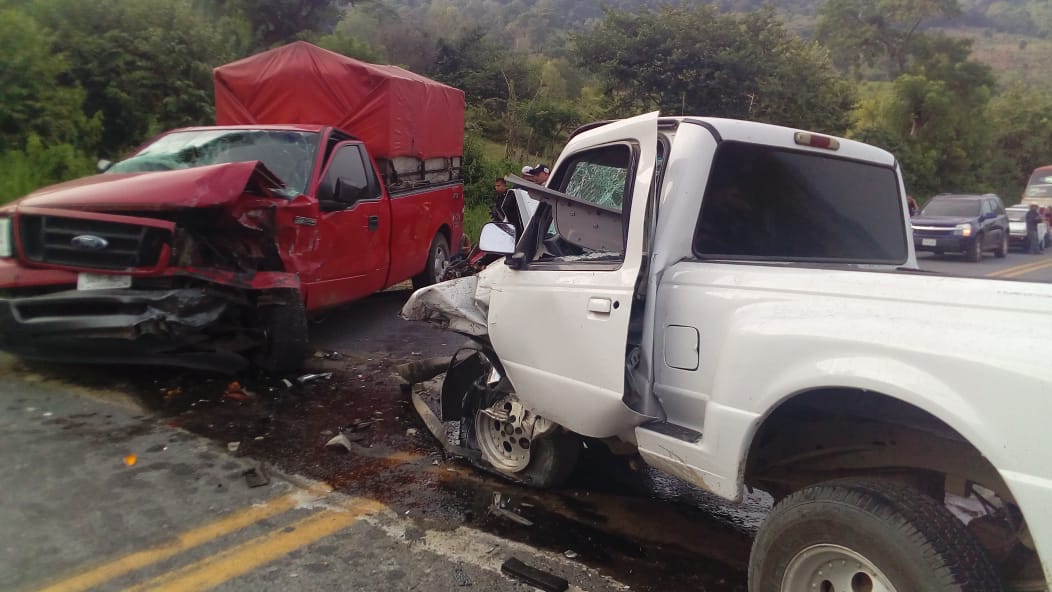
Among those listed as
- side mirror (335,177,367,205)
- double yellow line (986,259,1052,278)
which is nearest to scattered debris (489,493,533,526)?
side mirror (335,177,367,205)

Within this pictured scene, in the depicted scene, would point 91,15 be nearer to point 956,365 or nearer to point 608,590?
point 608,590

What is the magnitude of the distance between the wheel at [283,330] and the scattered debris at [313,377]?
0.31m

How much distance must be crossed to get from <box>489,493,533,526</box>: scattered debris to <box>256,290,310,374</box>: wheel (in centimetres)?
225

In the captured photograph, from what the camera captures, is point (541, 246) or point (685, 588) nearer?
point (685, 588)

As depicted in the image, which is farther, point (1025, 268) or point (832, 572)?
point (1025, 268)

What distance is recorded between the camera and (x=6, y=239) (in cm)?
539

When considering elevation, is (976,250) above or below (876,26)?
below

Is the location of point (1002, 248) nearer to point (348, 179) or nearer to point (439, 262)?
point (439, 262)

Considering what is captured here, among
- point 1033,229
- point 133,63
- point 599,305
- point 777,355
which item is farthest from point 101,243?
point 1033,229

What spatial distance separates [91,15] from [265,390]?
983cm

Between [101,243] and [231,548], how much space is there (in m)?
2.73

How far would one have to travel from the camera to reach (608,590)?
10.7ft

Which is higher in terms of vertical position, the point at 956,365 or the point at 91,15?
the point at 91,15

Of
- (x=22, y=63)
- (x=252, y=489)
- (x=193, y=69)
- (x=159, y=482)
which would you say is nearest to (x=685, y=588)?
(x=252, y=489)
